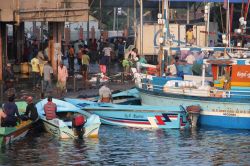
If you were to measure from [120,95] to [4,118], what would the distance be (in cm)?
990

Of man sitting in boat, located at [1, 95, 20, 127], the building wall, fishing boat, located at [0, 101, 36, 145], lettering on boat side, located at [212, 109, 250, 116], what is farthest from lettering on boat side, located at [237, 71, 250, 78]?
the building wall

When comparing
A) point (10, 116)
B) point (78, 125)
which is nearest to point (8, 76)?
point (10, 116)

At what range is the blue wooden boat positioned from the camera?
103 ft

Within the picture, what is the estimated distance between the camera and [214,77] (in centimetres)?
3278

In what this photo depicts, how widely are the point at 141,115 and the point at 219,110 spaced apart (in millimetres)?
3010

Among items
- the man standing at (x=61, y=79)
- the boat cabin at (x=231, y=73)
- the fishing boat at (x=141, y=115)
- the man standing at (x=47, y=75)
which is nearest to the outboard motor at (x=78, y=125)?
the fishing boat at (x=141, y=115)

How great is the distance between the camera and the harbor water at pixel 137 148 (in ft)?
82.5

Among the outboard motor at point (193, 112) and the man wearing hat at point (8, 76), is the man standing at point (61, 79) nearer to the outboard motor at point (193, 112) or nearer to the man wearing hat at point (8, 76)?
the man wearing hat at point (8, 76)

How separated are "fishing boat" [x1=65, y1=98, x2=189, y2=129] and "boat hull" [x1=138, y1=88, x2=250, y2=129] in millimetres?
982

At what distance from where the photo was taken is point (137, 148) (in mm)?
27469

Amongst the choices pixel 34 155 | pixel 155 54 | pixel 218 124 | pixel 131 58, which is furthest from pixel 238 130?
pixel 155 54

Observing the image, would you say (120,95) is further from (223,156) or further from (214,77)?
(223,156)

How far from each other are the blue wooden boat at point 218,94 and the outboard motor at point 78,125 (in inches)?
209

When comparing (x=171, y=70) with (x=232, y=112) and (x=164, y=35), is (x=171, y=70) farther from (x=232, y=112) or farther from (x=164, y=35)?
(x=232, y=112)
